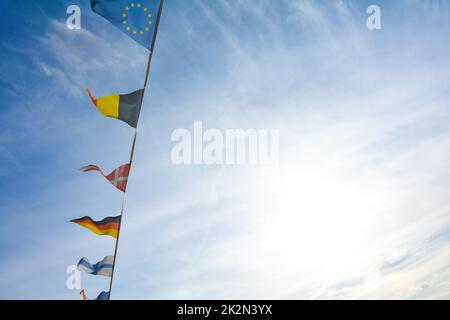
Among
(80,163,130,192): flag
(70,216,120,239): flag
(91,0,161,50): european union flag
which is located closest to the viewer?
(91,0,161,50): european union flag

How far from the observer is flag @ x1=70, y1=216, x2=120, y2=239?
1028cm

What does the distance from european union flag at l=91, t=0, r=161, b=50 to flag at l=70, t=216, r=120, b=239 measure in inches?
189

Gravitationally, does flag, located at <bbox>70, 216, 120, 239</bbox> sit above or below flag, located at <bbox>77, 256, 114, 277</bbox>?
above

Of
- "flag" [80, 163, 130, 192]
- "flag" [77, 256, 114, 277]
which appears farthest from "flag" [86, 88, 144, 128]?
"flag" [77, 256, 114, 277]

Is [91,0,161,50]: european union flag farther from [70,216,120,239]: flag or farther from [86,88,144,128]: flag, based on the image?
[70,216,120,239]: flag

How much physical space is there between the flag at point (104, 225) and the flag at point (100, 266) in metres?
0.98

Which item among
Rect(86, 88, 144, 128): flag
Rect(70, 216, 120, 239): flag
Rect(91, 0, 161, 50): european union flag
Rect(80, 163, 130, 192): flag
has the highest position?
Rect(91, 0, 161, 50): european union flag

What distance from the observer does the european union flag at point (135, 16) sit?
29.5 feet

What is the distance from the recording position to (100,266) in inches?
432

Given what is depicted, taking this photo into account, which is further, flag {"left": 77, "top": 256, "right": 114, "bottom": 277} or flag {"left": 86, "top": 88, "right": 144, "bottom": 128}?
flag {"left": 77, "top": 256, "right": 114, "bottom": 277}

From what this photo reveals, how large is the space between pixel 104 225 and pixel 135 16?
559 cm
